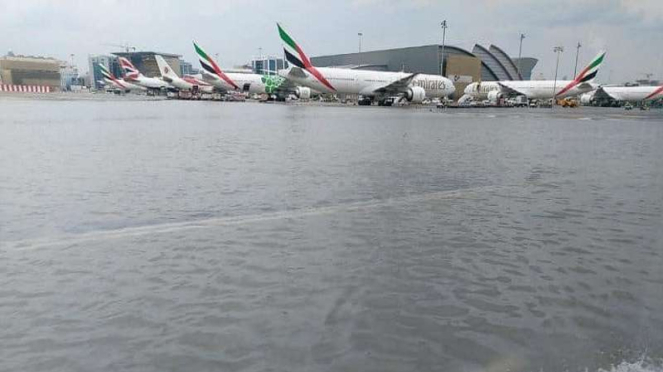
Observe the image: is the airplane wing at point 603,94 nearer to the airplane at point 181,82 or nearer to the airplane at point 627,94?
the airplane at point 627,94

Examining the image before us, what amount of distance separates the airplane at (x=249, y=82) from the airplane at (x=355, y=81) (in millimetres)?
10545

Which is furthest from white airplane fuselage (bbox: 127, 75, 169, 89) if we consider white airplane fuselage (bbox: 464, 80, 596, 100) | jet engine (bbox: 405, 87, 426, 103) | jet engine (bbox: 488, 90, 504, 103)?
jet engine (bbox: 488, 90, 504, 103)

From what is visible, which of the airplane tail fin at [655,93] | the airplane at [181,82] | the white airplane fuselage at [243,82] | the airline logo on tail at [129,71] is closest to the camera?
the airplane tail fin at [655,93]

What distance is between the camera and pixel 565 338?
11.9ft

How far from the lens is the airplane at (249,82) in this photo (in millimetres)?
71062

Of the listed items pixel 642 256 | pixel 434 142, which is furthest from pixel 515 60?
pixel 642 256

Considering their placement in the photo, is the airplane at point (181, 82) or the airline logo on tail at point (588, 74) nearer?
the airline logo on tail at point (588, 74)

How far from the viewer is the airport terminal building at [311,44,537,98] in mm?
107125

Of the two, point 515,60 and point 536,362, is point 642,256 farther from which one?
point 515,60

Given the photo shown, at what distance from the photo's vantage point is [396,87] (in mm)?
60406

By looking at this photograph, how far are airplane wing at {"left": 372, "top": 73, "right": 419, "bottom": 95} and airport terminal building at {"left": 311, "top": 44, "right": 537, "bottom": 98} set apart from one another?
2993 cm

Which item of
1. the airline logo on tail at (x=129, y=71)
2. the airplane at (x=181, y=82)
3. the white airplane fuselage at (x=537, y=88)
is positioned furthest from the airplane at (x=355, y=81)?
the airline logo on tail at (x=129, y=71)

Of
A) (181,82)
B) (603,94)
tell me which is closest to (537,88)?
(603,94)

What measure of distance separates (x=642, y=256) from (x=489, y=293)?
8.30ft
